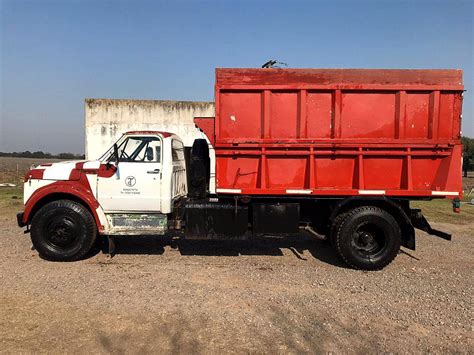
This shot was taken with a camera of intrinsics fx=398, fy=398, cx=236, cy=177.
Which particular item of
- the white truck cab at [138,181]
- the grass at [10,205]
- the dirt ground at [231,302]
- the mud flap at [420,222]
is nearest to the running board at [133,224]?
the white truck cab at [138,181]

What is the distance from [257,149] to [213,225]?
1484 millimetres

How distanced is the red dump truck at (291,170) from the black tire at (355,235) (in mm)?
16

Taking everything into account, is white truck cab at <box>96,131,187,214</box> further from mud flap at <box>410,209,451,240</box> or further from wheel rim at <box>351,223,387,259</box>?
mud flap at <box>410,209,451,240</box>

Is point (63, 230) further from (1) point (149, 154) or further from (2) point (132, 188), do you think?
(1) point (149, 154)

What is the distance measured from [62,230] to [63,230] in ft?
0.06

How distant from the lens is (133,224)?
22.2 feet

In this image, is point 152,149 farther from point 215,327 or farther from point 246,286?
point 215,327

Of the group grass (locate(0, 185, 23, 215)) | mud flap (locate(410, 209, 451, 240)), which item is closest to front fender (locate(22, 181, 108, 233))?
mud flap (locate(410, 209, 451, 240))

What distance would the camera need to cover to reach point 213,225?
6750 millimetres

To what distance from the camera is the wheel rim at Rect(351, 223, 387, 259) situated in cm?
658

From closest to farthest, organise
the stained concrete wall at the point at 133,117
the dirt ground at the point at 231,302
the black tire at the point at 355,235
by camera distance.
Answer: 1. the dirt ground at the point at 231,302
2. the black tire at the point at 355,235
3. the stained concrete wall at the point at 133,117

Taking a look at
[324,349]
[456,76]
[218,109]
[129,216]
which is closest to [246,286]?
[324,349]

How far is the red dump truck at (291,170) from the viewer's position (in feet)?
→ 21.3

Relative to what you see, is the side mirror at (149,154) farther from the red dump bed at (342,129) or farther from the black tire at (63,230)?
the black tire at (63,230)
